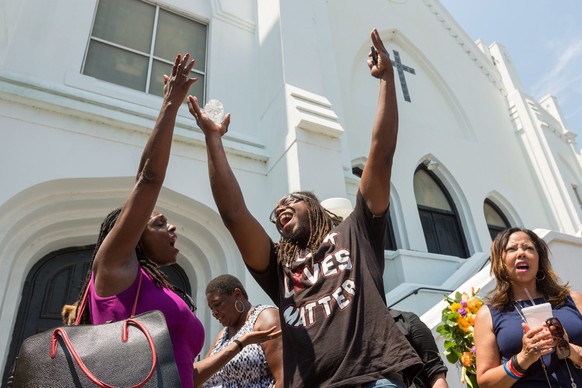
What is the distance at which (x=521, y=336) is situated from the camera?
2.15m

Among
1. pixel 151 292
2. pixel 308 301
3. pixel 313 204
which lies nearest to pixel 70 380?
pixel 151 292

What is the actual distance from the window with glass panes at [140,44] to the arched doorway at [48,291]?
236 centimetres

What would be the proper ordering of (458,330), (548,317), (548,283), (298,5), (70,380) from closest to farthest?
(70,380), (548,317), (548,283), (458,330), (298,5)

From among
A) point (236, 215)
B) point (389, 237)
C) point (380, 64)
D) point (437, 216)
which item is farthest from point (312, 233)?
point (437, 216)

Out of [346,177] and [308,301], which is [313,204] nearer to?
[308,301]

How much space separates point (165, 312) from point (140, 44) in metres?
5.57

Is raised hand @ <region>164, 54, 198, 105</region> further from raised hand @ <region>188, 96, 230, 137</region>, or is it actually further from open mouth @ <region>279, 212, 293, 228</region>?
open mouth @ <region>279, 212, 293, 228</region>

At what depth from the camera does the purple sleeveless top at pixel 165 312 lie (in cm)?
158

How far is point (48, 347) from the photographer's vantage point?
1.26 meters

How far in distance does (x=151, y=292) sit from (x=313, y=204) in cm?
88

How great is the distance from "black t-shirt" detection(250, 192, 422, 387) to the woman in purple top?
412mm

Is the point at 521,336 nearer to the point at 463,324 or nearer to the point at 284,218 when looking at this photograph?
the point at 463,324

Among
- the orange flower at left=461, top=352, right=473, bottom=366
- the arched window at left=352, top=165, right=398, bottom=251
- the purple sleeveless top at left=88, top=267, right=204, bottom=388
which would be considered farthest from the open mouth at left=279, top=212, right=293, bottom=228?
the arched window at left=352, top=165, right=398, bottom=251

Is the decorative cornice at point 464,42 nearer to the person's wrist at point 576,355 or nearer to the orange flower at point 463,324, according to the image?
the orange flower at point 463,324
